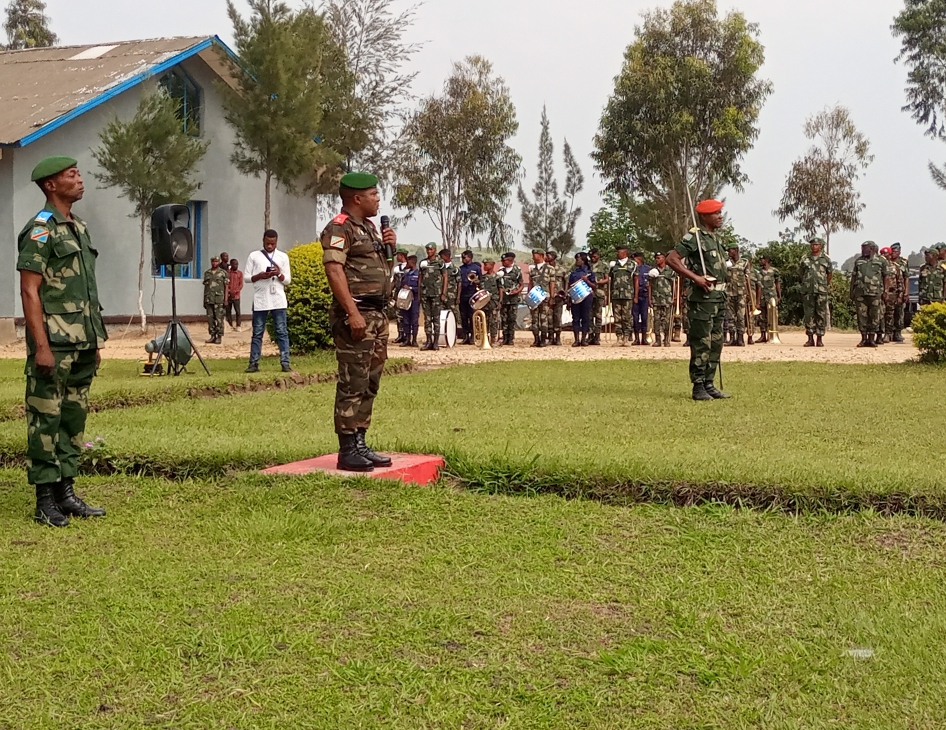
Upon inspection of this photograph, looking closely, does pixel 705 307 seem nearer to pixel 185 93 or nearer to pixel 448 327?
pixel 448 327

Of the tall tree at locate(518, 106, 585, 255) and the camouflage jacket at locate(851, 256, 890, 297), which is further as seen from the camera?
the tall tree at locate(518, 106, 585, 255)

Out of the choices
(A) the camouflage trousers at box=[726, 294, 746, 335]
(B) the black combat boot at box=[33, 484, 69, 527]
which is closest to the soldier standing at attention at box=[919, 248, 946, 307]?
(A) the camouflage trousers at box=[726, 294, 746, 335]

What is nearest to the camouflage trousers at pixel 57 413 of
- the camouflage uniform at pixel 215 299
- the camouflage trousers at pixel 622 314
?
the camouflage trousers at pixel 622 314

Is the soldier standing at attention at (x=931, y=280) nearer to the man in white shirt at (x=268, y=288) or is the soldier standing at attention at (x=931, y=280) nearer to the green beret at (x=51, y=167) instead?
the man in white shirt at (x=268, y=288)

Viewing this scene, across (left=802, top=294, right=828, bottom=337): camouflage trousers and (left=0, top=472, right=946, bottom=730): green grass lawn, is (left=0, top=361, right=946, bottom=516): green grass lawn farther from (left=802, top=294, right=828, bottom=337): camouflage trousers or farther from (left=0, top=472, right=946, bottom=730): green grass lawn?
(left=802, top=294, right=828, bottom=337): camouflage trousers

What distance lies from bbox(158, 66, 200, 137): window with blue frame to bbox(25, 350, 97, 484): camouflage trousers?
63.3 feet

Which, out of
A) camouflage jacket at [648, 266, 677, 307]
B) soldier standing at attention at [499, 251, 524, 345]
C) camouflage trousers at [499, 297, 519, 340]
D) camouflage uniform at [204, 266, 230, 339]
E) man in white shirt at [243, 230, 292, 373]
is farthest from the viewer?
camouflage uniform at [204, 266, 230, 339]

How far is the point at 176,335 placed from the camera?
1334 cm

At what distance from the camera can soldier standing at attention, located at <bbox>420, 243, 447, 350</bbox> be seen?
21.0 m

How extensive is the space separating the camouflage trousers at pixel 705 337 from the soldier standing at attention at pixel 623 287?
10.7 meters

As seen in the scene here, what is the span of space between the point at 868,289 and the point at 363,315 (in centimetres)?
1510

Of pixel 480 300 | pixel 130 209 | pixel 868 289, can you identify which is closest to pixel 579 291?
pixel 480 300

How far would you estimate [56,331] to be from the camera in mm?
5516

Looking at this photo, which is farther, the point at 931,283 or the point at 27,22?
the point at 27,22
